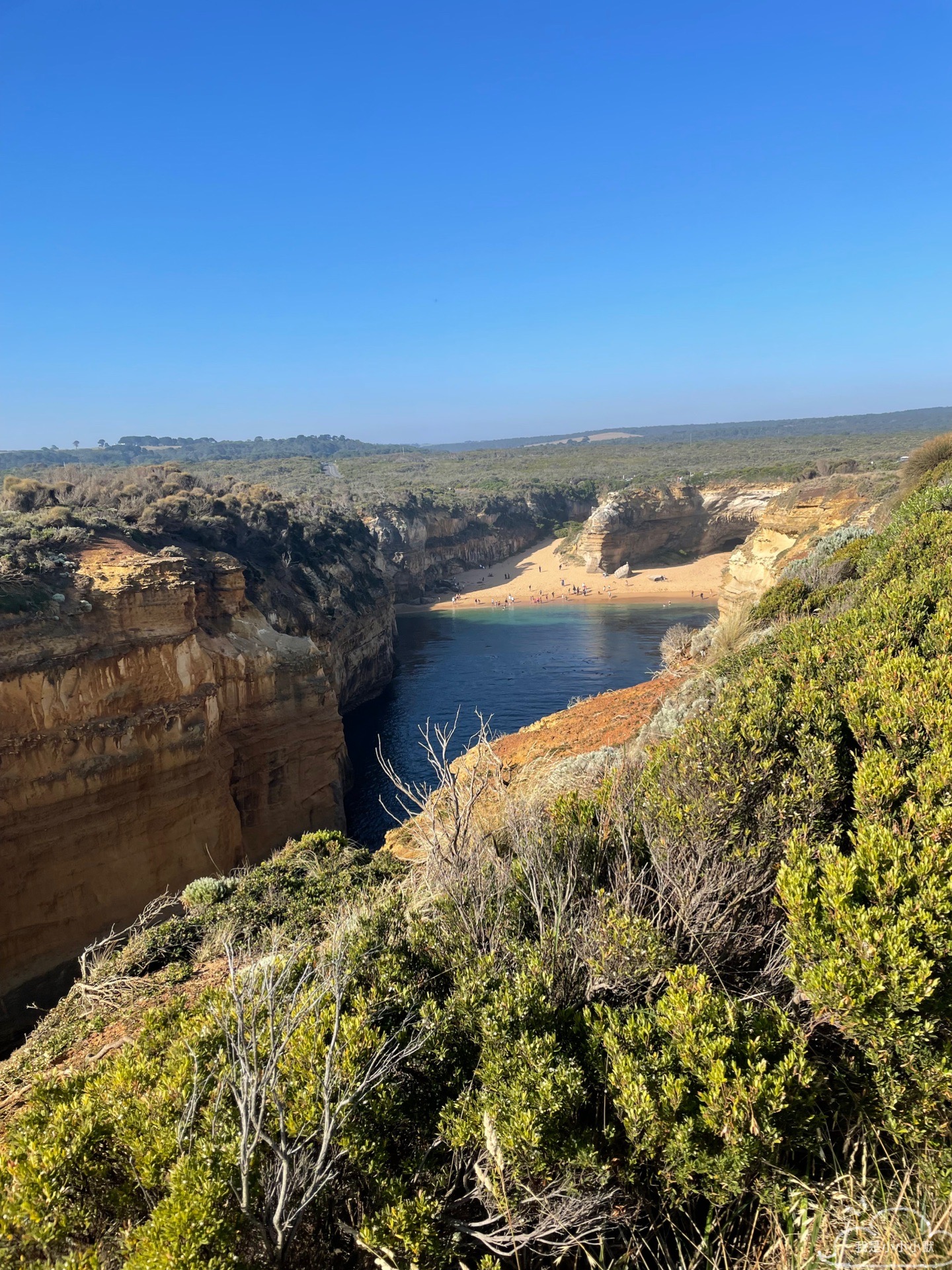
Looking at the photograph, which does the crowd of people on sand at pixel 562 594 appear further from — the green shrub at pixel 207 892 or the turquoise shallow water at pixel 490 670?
the green shrub at pixel 207 892

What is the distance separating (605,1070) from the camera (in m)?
4.21

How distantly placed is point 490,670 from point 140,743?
89.9ft

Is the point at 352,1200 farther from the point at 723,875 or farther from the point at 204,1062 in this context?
the point at 723,875

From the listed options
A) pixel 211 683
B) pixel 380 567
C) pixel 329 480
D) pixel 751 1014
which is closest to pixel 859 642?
pixel 751 1014

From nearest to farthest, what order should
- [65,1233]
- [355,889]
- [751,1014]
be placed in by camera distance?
[65,1233]
[751,1014]
[355,889]

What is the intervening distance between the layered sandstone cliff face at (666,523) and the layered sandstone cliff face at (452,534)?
10092 millimetres

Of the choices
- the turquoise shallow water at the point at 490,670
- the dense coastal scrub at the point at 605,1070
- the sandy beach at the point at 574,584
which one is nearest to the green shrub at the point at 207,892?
the dense coastal scrub at the point at 605,1070

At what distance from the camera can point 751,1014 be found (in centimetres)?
422

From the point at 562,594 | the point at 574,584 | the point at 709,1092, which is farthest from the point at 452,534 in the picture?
the point at 709,1092

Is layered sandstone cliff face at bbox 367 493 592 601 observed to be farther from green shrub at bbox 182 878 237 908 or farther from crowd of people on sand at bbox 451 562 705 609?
green shrub at bbox 182 878 237 908

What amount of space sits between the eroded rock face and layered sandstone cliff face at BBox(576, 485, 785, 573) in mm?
48818

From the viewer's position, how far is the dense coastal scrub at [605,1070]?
3.56 m

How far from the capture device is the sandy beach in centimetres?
6262

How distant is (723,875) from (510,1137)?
2407 millimetres
